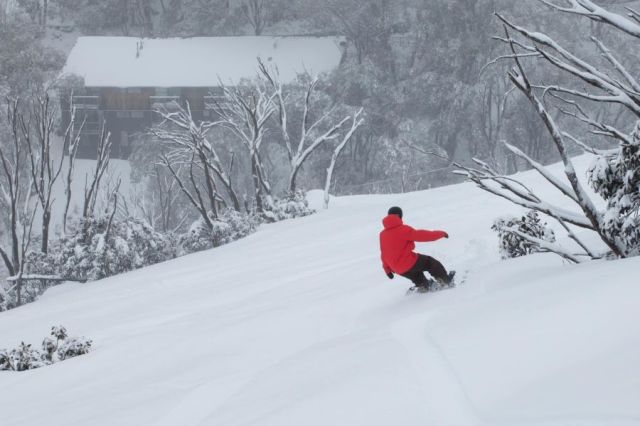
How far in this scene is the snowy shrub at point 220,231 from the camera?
60.5ft

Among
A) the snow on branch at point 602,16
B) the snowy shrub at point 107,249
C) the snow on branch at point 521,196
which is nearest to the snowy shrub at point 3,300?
the snowy shrub at point 107,249

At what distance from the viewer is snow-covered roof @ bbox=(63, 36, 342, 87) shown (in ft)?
143

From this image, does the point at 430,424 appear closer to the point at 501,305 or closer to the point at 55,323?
the point at 501,305

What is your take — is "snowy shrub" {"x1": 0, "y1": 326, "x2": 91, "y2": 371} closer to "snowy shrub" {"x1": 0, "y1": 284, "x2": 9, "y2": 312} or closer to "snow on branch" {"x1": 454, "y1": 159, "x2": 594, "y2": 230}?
"snow on branch" {"x1": 454, "y1": 159, "x2": 594, "y2": 230}

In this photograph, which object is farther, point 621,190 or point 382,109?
point 382,109

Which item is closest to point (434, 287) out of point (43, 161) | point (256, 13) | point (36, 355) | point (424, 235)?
point (424, 235)

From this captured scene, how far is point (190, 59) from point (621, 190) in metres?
42.0

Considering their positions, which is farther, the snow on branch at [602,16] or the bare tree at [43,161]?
the bare tree at [43,161]

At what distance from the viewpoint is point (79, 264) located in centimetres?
1756

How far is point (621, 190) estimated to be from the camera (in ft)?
16.3

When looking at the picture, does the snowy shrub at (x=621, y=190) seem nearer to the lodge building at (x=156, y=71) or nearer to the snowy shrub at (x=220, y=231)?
the snowy shrub at (x=220, y=231)

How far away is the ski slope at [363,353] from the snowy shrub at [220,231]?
792 cm

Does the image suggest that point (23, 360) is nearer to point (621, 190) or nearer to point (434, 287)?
point (434, 287)

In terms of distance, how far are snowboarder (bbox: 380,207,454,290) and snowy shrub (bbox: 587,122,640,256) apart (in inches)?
79.4
